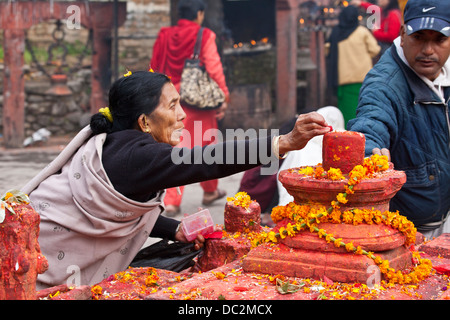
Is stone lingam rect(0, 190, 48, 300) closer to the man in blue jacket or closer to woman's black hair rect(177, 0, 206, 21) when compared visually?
the man in blue jacket

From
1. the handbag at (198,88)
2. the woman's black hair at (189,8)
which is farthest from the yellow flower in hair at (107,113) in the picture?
the woman's black hair at (189,8)

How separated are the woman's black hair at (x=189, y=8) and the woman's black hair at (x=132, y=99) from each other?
14.6ft

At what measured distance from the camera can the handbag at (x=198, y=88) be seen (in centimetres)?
697

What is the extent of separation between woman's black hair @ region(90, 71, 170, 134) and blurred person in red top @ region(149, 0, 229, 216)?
13.2 feet

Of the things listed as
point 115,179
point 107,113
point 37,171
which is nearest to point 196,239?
point 115,179

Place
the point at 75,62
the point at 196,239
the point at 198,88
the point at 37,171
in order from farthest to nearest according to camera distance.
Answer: the point at 75,62
the point at 37,171
the point at 198,88
the point at 196,239

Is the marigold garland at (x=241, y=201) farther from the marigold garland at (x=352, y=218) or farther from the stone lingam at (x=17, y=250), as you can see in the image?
the stone lingam at (x=17, y=250)

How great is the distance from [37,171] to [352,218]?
7791 mm

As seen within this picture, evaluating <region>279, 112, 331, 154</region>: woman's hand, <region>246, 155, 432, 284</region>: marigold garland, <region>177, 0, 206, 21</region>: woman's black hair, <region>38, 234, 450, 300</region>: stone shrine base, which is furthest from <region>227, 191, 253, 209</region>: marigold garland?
<region>177, 0, 206, 21</region>: woman's black hair

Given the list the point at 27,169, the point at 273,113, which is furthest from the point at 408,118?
the point at 273,113

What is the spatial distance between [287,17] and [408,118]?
827 cm

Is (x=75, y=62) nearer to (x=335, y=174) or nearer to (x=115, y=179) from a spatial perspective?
(x=115, y=179)

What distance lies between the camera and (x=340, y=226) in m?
2.30

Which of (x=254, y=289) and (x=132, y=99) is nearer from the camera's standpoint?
(x=254, y=289)
